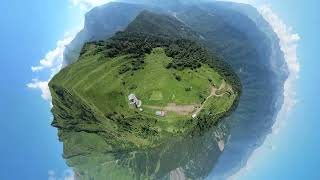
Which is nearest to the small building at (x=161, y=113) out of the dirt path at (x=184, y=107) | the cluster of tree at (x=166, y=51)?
the dirt path at (x=184, y=107)

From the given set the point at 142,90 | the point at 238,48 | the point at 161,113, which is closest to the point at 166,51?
the point at 142,90

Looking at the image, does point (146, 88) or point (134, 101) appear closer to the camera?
point (134, 101)

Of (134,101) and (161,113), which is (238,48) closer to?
(161,113)

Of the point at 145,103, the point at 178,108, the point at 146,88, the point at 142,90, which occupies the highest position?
the point at 146,88

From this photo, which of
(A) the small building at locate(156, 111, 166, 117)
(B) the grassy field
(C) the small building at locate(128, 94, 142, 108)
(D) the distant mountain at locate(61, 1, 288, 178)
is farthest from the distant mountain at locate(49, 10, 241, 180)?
(D) the distant mountain at locate(61, 1, 288, 178)

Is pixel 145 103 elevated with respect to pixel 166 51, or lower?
lower

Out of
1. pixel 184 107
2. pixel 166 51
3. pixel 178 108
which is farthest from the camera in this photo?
pixel 166 51

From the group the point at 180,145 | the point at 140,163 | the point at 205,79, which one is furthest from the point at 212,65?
the point at 140,163
